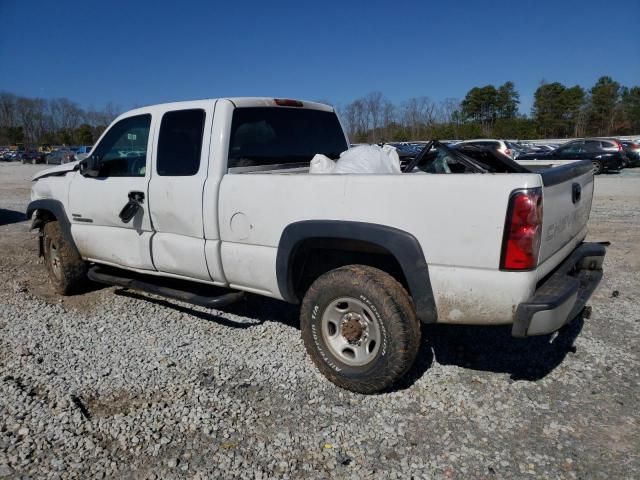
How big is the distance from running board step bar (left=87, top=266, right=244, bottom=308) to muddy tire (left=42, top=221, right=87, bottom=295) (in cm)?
26

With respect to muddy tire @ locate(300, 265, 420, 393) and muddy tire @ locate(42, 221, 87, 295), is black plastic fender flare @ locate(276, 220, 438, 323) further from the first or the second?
muddy tire @ locate(42, 221, 87, 295)

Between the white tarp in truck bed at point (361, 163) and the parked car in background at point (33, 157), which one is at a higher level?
the white tarp in truck bed at point (361, 163)

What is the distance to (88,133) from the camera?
8550 cm

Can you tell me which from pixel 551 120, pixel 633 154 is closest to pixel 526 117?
pixel 551 120

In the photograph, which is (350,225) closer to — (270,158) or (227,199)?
(227,199)

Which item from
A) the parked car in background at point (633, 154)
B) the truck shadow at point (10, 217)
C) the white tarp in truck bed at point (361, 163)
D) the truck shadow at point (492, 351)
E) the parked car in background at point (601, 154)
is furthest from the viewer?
the parked car in background at point (633, 154)

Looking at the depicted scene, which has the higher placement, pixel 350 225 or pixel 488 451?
pixel 350 225

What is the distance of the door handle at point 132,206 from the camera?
4.35m

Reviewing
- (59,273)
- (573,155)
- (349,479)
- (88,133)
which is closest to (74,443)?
(349,479)

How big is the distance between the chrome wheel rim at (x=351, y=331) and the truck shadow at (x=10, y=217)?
9.95 meters

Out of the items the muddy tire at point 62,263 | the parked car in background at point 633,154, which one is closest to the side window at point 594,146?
the parked car in background at point 633,154

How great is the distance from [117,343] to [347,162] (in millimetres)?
2482

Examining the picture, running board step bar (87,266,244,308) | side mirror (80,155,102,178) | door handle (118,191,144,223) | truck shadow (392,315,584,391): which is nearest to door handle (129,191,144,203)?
door handle (118,191,144,223)

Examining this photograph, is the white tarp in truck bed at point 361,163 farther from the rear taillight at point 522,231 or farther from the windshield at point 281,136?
the rear taillight at point 522,231
